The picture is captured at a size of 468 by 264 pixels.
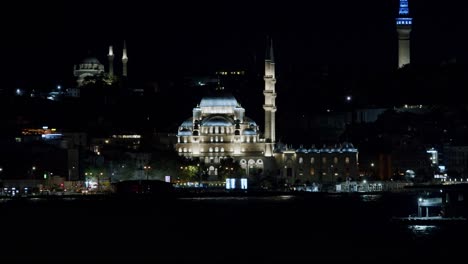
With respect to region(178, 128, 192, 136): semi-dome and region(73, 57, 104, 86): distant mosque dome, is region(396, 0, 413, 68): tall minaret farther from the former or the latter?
region(178, 128, 192, 136): semi-dome

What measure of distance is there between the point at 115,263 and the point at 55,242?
798 centimetres

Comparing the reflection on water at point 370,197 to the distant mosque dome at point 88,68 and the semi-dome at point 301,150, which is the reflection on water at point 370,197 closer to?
the semi-dome at point 301,150

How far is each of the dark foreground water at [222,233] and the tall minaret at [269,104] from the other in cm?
1942

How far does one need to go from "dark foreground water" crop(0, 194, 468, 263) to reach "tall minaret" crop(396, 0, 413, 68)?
2006 inches

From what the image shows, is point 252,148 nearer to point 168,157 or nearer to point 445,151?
point 168,157

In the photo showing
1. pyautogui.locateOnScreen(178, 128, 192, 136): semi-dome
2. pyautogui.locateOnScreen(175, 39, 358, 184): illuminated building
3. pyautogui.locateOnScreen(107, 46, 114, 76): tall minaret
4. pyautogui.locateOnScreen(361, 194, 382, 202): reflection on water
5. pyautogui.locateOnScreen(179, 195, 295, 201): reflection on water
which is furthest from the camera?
pyautogui.locateOnScreen(107, 46, 114, 76): tall minaret

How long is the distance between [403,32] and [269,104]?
108 feet

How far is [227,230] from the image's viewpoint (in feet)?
207

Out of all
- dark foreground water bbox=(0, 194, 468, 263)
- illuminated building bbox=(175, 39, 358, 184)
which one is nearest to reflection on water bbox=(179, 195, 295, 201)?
dark foreground water bbox=(0, 194, 468, 263)

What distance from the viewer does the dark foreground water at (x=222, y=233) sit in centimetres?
5216

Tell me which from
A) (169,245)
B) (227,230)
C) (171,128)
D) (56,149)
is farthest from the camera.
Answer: (171,128)

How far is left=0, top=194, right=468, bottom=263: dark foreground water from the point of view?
52.2m

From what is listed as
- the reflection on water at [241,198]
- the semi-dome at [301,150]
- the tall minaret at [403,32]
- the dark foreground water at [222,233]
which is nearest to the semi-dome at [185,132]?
the semi-dome at [301,150]

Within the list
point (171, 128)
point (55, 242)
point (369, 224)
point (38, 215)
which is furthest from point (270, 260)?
point (171, 128)
